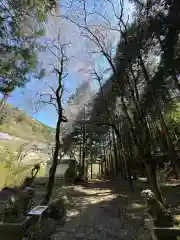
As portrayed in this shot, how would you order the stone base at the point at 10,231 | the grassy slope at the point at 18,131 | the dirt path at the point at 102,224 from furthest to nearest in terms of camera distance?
the grassy slope at the point at 18,131, the dirt path at the point at 102,224, the stone base at the point at 10,231

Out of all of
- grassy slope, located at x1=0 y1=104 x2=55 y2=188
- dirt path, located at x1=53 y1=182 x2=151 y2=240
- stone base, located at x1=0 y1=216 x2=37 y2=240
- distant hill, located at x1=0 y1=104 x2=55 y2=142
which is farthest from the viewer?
distant hill, located at x1=0 y1=104 x2=55 y2=142

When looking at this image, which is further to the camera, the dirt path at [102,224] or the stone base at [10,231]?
the dirt path at [102,224]

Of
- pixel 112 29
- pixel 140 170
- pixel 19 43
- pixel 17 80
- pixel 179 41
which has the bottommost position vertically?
pixel 140 170

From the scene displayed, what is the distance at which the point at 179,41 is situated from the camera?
5371 millimetres

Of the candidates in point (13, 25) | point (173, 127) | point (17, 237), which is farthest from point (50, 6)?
point (173, 127)

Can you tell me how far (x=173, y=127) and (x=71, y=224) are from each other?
8.00 metres

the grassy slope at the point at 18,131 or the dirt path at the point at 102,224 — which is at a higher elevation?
the grassy slope at the point at 18,131

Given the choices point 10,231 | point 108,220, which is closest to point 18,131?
point 108,220

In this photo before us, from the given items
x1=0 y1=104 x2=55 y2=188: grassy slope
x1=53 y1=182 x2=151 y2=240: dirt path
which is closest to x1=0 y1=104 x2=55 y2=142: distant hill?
x1=0 y1=104 x2=55 y2=188: grassy slope

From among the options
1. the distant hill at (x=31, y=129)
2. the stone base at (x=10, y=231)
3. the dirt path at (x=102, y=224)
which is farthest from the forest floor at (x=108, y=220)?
the distant hill at (x=31, y=129)

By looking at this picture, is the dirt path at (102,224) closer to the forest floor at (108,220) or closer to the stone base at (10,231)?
the forest floor at (108,220)

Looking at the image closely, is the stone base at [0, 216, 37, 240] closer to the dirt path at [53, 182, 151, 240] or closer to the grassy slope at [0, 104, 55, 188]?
the dirt path at [53, 182, 151, 240]

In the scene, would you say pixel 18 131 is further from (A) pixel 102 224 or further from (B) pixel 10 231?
(B) pixel 10 231

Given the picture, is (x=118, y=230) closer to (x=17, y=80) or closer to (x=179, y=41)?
(x=17, y=80)
